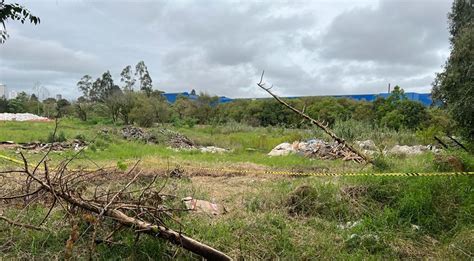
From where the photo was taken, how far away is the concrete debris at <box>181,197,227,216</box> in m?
4.39

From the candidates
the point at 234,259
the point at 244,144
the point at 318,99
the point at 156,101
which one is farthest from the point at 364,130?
the point at 156,101

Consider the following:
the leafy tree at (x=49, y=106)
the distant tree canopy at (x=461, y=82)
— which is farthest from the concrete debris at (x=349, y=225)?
the leafy tree at (x=49, y=106)

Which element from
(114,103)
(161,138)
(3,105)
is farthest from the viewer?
(3,105)

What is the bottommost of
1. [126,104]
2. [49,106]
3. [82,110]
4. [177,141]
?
[177,141]

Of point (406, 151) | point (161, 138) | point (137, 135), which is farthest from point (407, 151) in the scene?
point (137, 135)

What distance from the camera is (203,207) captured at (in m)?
4.48

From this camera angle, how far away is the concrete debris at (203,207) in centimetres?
439

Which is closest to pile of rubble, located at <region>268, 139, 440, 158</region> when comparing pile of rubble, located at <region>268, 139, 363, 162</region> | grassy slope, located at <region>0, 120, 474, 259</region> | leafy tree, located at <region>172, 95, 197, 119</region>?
pile of rubble, located at <region>268, 139, 363, 162</region>

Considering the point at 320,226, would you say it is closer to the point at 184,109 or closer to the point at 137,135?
the point at 137,135

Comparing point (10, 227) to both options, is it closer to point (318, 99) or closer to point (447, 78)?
point (447, 78)

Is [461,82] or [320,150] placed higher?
[461,82]

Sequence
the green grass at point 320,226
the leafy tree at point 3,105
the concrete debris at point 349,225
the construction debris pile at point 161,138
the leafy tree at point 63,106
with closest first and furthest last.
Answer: the green grass at point 320,226
the concrete debris at point 349,225
the construction debris pile at point 161,138
the leafy tree at point 63,106
the leafy tree at point 3,105

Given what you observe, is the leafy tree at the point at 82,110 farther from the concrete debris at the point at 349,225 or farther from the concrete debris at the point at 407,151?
the concrete debris at the point at 349,225

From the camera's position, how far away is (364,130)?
15.1 m
